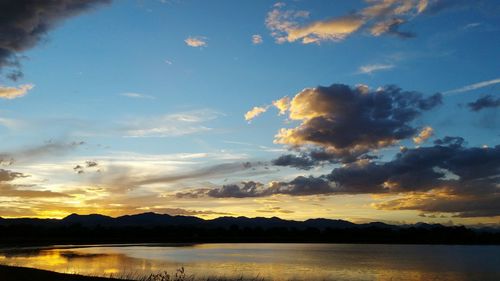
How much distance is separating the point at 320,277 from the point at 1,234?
588ft

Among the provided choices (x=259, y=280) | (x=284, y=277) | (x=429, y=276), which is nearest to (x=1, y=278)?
(x=259, y=280)

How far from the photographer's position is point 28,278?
36.8m

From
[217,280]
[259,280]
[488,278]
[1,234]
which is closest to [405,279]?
[488,278]

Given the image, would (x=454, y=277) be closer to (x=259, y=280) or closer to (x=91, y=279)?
(x=259, y=280)

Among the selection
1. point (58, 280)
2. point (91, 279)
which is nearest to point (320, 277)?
point (91, 279)

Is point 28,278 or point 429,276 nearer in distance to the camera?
point 28,278

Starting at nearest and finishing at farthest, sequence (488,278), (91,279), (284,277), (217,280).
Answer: (91,279) < (217,280) < (284,277) < (488,278)

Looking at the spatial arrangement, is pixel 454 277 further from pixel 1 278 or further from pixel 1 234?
pixel 1 234

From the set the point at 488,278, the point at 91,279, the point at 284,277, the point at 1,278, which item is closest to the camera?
the point at 1,278

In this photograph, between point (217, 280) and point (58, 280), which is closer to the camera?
point (58, 280)

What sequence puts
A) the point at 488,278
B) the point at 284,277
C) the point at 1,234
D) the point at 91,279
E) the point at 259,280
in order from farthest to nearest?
the point at 1,234 < the point at 488,278 < the point at 284,277 < the point at 259,280 < the point at 91,279

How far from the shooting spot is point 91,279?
40750mm

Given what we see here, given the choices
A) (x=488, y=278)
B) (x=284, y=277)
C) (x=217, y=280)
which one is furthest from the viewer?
(x=488, y=278)

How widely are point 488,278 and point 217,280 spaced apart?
135 ft
